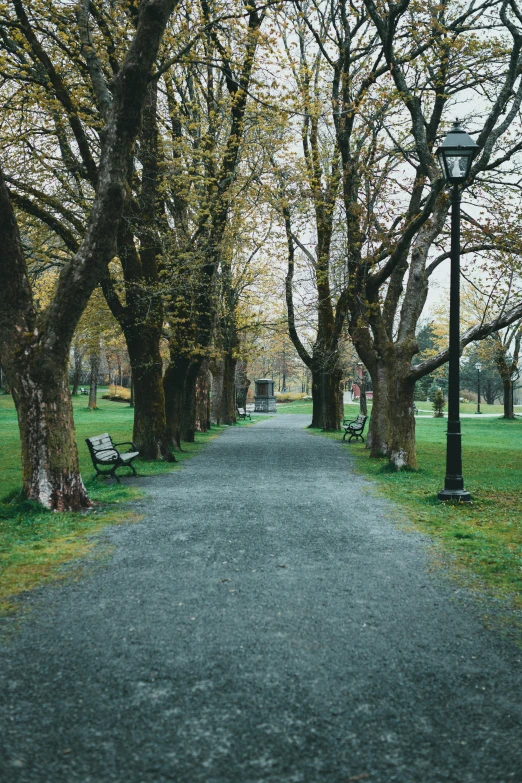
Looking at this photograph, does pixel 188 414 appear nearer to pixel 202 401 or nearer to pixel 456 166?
pixel 202 401

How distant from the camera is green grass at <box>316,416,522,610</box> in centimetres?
614

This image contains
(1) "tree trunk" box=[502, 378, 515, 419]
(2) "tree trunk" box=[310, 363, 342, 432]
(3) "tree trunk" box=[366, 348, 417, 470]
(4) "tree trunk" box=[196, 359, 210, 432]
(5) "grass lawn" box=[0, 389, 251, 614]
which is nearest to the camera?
(5) "grass lawn" box=[0, 389, 251, 614]

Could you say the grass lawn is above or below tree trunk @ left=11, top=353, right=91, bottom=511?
below

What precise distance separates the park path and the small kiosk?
47282mm

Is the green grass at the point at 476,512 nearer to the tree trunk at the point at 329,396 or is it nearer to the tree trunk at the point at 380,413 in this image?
the tree trunk at the point at 380,413

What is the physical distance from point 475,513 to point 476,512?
105mm

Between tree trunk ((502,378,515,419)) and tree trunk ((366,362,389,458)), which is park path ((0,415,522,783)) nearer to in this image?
tree trunk ((366,362,389,458))

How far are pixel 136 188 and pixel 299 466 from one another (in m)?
7.90

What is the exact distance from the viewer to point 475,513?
9.26 m

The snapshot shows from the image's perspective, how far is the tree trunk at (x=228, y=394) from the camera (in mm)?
33625

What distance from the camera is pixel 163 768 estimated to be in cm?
277

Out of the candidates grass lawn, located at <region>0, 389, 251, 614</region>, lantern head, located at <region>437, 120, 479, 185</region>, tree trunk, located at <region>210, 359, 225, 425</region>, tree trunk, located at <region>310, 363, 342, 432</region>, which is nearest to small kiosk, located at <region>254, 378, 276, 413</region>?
tree trunk, located at <region>210, 359, 225, 425</region>

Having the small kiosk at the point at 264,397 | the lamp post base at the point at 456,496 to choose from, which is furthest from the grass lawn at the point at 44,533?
the small kiosk at the point at 264,397

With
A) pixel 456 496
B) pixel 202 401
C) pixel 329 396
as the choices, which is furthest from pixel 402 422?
pixel 329 396
